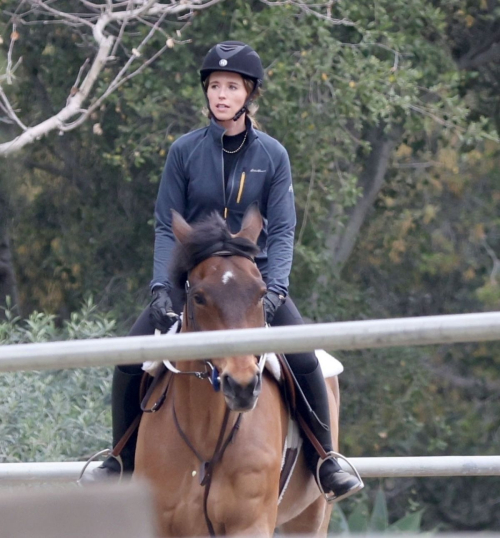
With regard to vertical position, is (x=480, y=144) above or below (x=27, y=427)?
above

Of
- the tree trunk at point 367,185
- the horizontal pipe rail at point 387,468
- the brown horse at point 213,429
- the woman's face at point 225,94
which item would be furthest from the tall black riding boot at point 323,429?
the tree trunk at point 367,185

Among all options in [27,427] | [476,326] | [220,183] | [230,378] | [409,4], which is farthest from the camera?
[409,4]

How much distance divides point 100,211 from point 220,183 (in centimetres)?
815

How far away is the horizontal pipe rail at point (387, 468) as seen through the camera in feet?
16.8

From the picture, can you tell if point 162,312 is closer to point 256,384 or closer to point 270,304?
point 270,304

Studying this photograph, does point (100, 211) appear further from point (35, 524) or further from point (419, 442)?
point (35, 524)

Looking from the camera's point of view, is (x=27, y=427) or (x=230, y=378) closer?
(x=230, y=378)

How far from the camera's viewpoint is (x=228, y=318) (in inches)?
158

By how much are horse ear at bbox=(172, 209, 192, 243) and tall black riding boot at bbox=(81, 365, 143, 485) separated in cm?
61

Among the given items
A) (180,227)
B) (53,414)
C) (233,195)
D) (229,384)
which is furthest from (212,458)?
(53,414)

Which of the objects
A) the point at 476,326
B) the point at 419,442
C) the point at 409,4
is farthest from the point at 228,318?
the point at 419,442

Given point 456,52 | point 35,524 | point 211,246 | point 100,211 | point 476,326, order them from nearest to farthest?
point 35,524
point 476,326
point 211,246
point 100,211
point 456,52

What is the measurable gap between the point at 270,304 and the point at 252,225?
0.36 m

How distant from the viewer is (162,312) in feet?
14.3
